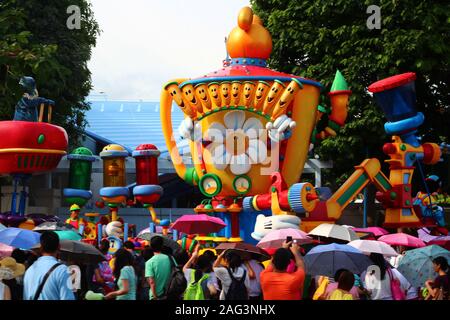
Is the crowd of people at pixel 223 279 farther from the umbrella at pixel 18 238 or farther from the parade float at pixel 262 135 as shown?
the parade float at pixel 262 135

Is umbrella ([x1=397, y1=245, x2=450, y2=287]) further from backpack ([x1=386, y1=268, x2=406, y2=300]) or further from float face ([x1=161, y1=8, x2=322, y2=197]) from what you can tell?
float face ([x1=161, y1=8, x2=322, y2=197])

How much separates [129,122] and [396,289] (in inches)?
1132

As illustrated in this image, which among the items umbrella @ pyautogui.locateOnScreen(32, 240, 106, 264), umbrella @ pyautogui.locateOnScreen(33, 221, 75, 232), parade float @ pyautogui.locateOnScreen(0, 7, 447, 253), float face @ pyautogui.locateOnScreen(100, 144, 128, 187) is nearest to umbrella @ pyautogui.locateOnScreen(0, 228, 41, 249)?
umbrella @ pyautogui.locateOnScreen(32, 240, 106, 264)

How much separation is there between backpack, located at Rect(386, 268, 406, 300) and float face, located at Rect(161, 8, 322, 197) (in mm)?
7238

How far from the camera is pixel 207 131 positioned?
1638cm

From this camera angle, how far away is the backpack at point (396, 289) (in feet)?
28.2

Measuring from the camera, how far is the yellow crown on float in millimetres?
16797

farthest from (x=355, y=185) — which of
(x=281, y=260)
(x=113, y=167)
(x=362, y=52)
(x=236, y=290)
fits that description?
(x=281, y=260)

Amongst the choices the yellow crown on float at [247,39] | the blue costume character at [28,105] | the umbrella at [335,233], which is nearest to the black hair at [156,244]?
the umbrella at [335,233]

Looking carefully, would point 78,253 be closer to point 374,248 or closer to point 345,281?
Result: point 345,281

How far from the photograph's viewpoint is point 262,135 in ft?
52.6

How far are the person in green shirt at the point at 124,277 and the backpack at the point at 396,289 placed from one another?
2627mm
